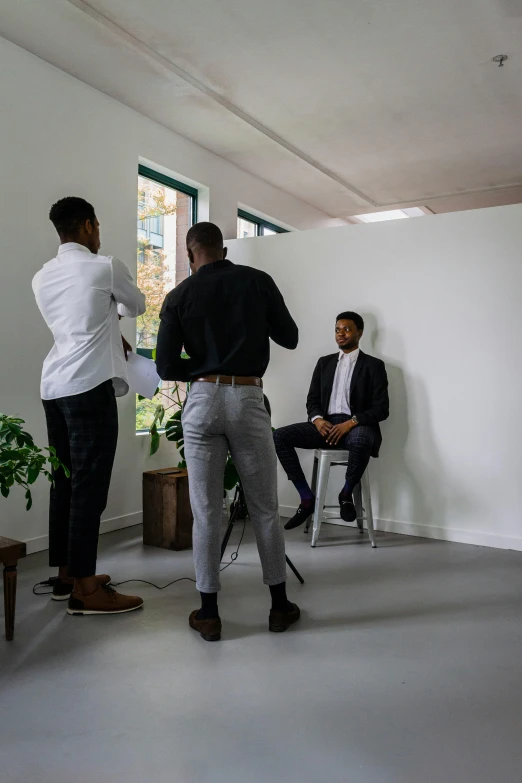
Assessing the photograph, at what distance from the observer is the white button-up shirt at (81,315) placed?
260cm

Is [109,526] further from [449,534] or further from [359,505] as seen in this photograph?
[449,534]

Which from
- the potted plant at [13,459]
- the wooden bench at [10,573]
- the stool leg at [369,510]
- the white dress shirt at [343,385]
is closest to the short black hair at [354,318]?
the white dress shirt at [343,385]

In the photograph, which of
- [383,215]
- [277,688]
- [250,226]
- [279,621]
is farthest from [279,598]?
[383,215]

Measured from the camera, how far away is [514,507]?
3.91 m

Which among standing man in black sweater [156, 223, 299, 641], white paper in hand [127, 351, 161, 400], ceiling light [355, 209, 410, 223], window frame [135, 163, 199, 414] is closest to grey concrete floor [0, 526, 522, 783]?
standing man in black sweater [156, 223, 299, 641]

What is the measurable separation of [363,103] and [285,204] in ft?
7.12

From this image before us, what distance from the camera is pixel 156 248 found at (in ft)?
16.0

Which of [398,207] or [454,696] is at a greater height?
[398,207]

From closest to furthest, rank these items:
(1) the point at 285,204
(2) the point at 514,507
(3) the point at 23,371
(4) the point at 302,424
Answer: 1. (3) the point at 23,371
2. (2) the point at 514,507
3. (4) the point at 302,424
4. (1) the point at 285,204

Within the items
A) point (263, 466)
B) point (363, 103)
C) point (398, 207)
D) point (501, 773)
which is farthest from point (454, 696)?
point (398, 207)

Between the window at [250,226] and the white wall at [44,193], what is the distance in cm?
140

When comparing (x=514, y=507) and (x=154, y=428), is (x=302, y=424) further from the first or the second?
(x=514, y=507)

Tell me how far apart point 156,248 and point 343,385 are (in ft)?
5.83

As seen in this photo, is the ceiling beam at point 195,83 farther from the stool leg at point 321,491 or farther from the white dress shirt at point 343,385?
Result: the stool leg at point 321,491
